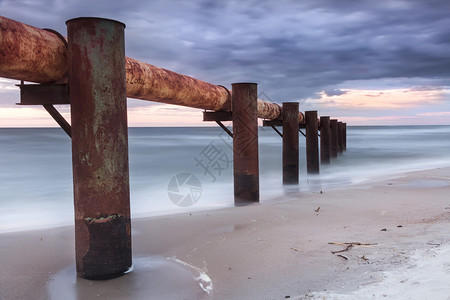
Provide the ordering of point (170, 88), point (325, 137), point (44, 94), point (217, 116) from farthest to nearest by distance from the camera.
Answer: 1. point (325, 137)
2. point (217, 116)
3. point (170, 88)
4. point (44, 94)

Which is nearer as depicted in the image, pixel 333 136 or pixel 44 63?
pixel 44 63

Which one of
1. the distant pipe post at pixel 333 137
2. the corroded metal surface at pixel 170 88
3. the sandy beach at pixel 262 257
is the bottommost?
the sandy beach at pixel 262 257

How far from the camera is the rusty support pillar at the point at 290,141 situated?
8.04 meters

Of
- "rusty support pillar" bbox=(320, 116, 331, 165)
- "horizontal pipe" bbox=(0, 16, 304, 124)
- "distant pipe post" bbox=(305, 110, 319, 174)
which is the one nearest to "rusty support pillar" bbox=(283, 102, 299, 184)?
"distant pipe post" bbox=(305, 110, 319, 174)

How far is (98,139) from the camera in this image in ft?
8.13

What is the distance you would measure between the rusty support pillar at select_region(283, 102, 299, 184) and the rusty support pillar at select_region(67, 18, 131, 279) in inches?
227

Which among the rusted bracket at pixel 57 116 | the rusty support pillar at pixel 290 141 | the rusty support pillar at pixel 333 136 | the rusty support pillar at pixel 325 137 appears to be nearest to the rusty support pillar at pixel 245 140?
the rusty support pillar at pixel 290 141

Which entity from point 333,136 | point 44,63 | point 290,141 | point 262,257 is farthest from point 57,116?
point 333,136

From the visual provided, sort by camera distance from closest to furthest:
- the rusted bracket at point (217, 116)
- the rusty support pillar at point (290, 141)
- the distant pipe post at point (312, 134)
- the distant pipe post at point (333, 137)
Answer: the rusted bracket at point (217, 116), the rusty support pillar at point (290, 141), the distant pipe post at point (312, 134), the distant pipe post at point (333, 137)

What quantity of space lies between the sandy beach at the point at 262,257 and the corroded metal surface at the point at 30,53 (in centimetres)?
134

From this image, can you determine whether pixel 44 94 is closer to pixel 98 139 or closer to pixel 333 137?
pixel 98 139

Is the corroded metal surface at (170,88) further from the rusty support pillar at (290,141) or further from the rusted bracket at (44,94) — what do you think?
the rusty support pillar at (290,141)

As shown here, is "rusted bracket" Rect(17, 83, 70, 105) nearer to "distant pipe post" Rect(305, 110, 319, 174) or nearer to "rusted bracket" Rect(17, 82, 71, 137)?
"rusted bracket" Rect(17, 82, 71, 137)

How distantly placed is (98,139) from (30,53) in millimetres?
634
